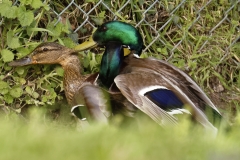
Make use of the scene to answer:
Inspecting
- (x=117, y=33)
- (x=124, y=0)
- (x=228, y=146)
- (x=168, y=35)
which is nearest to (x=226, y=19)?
(x=168, y=35)

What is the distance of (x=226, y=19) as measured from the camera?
18.6 ft

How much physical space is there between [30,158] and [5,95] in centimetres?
292

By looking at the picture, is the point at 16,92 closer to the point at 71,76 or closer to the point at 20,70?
the point at 20,70

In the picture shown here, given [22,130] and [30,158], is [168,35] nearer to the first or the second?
[22,130]

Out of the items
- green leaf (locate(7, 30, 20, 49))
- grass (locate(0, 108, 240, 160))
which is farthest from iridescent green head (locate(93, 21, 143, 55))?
grass (locate(0, 108, 240, 160))

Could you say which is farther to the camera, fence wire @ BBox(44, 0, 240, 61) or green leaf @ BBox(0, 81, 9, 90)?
fence wire @ BBox(44, 0, 240, 61)

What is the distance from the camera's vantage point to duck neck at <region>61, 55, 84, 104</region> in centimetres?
463

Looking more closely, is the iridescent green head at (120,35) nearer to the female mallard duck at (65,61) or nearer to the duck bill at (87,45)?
the duck bill at (87,45)

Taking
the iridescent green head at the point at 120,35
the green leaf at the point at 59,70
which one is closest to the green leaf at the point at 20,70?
the green leaf at the point at 59,70

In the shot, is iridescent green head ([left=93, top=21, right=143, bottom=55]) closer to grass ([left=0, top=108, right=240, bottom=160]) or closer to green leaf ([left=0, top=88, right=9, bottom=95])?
green leaf ([left=0, top=88, right=9, bottom=95])

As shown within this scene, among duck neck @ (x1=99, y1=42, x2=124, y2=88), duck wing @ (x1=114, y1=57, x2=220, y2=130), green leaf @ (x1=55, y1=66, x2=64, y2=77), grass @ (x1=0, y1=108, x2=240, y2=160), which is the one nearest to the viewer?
grass @ (x1=0, y1=108, x2=240, y2=160)

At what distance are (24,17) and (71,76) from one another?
19.4 inches

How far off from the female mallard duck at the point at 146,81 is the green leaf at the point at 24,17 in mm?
382

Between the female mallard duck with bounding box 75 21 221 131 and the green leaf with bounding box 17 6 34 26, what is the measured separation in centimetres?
38
